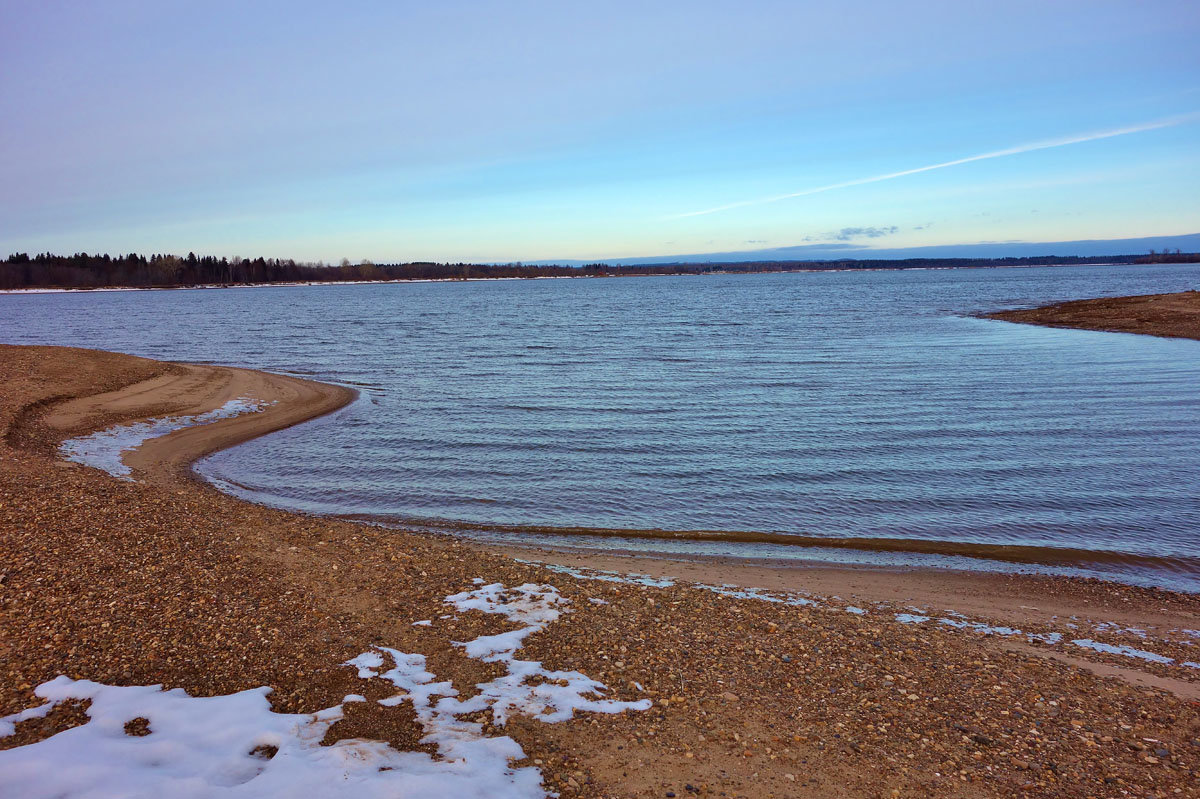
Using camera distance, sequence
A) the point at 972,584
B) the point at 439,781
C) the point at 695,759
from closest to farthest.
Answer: the point at 439,781 → the point at 695,759 → the point at 972,584

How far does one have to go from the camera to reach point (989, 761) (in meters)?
5.64

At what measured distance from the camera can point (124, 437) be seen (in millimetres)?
19641

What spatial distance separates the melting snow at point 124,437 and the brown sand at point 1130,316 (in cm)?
5087

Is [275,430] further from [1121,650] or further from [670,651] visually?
[1121,650]

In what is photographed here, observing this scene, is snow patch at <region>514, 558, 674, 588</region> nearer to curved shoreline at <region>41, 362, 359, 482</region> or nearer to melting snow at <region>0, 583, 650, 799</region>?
melting snow at <region>0, 583, 650, 799</region>

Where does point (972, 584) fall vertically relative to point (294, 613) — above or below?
below

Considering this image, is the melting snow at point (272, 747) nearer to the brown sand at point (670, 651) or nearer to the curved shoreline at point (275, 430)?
the brown sand at point (670, 651)

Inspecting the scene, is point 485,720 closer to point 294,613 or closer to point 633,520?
point 294,613

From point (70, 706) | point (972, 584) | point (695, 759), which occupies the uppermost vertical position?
point (70, 706)

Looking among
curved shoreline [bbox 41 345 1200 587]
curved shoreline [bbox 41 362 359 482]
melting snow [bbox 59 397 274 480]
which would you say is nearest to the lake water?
curved shoreline [bbox 41 345 1200 587]

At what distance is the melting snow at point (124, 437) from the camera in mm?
16609

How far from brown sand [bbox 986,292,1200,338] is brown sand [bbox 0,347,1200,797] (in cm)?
4524

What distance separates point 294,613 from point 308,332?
5822cm

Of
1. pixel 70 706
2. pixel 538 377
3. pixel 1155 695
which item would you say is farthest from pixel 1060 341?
pixel 70 706
